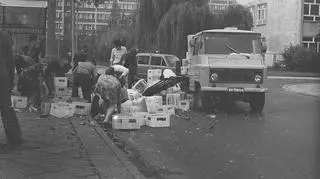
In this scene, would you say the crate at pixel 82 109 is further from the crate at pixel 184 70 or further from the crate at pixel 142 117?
Answer: the crate at pixel 184 70

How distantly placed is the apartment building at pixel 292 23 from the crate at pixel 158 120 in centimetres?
4564

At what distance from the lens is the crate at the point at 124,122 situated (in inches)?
457

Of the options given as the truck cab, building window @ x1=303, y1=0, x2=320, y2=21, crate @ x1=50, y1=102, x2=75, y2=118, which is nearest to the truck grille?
the truck cab

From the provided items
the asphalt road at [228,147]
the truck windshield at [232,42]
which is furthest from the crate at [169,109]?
the truck windshield at [232,42]

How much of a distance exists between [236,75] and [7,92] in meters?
8.27

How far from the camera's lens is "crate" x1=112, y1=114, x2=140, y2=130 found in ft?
38.1

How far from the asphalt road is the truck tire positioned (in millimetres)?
903

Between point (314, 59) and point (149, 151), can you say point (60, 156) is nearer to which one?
point (149, 151)

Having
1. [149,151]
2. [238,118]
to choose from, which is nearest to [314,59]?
[238,118]

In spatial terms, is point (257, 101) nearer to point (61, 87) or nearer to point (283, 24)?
point (61, 87)

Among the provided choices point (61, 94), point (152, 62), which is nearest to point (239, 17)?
point (152, 62)

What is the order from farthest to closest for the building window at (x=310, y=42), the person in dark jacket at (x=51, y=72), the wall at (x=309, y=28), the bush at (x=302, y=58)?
the building window at (x=310, y=42) < the wall at (x=309, y=28) < the bush at (x=302, y=58) < the person in dark jacket at (x=51, y=72)

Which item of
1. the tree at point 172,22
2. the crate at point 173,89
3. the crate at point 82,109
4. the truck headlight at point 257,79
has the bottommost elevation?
the crate at point 82,109

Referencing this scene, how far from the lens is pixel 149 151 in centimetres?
934
